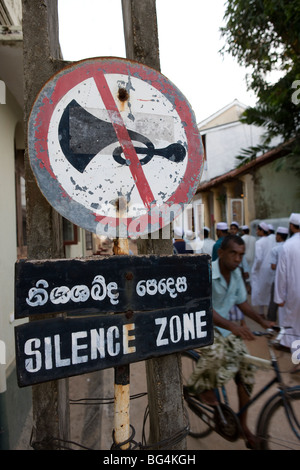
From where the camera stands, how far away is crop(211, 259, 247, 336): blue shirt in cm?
294

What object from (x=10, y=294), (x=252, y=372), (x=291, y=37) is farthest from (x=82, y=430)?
(x=291, y=37)

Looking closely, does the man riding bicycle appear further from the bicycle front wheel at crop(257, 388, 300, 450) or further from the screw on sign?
the screw on sign

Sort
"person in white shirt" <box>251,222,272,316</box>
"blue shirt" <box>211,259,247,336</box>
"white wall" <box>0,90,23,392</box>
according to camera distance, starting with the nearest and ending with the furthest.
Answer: "white wall" <box>0,90,23,392</box> → "blue shirt" <box>211,259,247,336</box> → "person in white shirt" <box>251,222,272,316</box>

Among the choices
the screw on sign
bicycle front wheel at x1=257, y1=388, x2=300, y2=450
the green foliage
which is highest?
the green foliage

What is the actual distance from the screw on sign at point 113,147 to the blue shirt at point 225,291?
174 centimetres

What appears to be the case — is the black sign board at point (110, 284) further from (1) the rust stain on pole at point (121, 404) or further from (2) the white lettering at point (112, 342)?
(1) the rust stain on pole at point (121, 404)

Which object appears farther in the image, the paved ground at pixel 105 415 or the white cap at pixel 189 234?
the white cap at pixel 189 234

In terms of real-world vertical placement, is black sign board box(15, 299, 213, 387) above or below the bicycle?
above

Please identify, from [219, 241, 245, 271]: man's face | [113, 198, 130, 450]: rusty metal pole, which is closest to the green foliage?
[219, 241, 245, 271]: man's face

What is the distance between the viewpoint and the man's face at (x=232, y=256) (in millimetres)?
2828

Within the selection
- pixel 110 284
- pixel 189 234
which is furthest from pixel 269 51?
pixel 110 284

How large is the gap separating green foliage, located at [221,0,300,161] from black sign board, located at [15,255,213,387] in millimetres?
7555

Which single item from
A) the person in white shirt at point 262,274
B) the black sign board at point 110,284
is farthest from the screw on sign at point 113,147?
the person in white shirt at point 262,274
